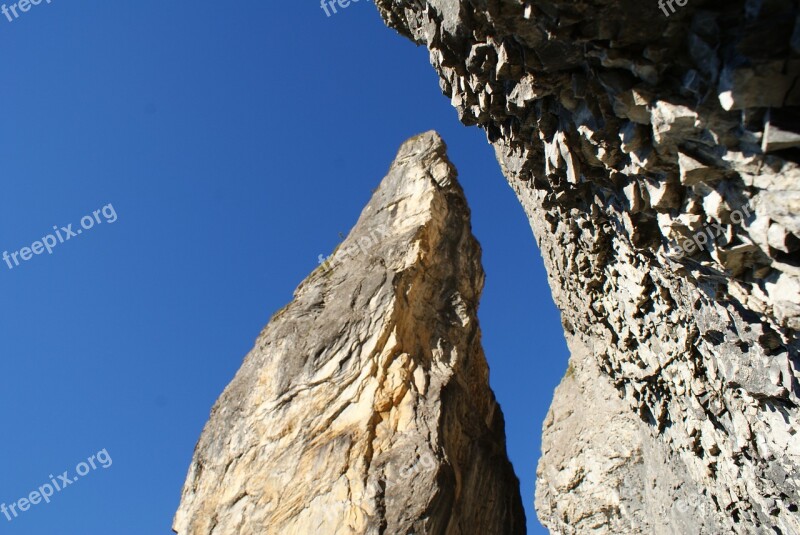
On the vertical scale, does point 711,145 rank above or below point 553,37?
below

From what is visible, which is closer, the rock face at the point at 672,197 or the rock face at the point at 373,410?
the rock face at the point at 672,197

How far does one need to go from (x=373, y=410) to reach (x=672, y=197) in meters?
12.2

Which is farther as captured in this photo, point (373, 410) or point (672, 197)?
point (373, 410)

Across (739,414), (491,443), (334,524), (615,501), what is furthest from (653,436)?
(334,524)

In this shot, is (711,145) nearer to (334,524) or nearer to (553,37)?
(553,37)

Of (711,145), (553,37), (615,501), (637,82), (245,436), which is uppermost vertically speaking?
(245,436)

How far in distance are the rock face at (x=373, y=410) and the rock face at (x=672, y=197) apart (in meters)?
5.09

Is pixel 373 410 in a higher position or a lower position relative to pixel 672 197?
higher

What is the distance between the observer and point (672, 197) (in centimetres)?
627

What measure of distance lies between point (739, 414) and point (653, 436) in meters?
5.12

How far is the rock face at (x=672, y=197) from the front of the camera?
483 cm

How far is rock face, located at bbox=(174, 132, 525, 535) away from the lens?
1531 centimetres

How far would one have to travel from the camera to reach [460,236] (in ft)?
73.9

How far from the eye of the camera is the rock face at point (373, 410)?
1531 centimetres
